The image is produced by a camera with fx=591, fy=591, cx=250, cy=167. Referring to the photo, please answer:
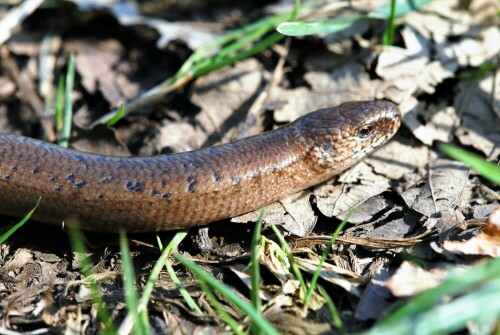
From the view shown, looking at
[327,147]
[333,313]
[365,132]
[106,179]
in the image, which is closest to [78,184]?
[106,179]

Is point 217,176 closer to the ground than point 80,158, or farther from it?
closer to the ground

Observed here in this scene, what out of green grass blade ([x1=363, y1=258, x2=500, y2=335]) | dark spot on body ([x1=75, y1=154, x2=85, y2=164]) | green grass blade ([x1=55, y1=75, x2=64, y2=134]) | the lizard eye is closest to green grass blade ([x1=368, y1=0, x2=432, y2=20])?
the lizard eye

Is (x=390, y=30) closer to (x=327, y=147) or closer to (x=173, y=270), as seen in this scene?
(x=327, y=147)

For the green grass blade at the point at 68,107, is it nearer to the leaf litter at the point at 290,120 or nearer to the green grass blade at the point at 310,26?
the leaf litter at the point at 290,120

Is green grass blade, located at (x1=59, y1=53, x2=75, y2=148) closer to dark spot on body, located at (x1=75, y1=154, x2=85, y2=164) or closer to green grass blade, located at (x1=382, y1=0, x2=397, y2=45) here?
dark spot on body, located at (x1=75, y1=154, x2=85, y2=164)

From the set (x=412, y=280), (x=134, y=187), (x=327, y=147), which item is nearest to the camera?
(x=412, y=280)

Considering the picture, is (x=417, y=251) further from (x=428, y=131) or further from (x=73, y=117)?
(x=73, y=117)

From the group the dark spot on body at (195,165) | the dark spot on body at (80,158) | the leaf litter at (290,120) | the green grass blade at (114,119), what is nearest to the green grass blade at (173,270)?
the leaf litter at (290,120)
